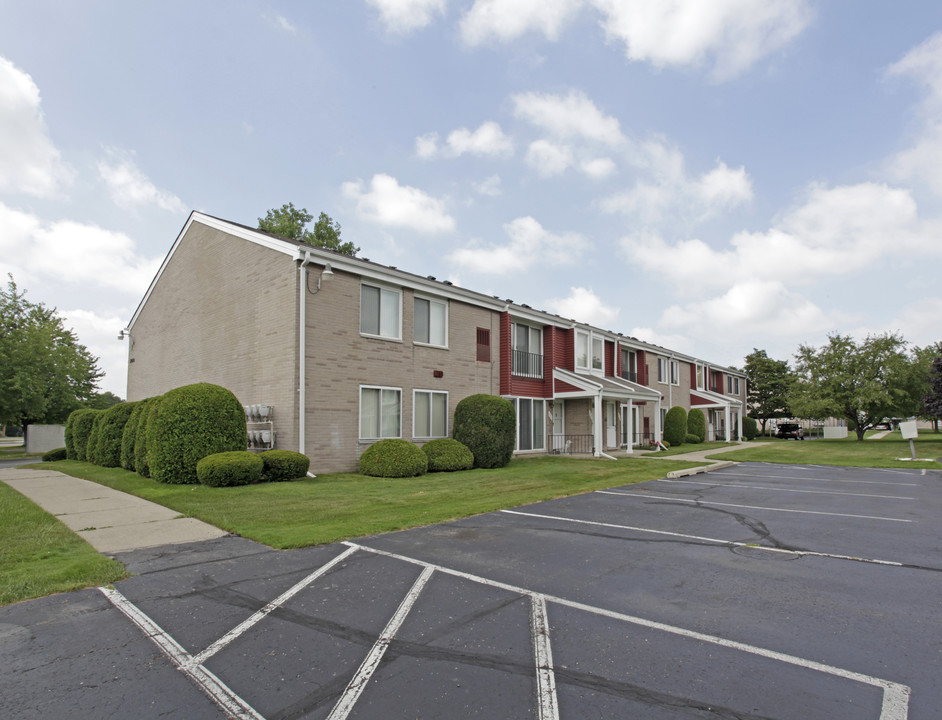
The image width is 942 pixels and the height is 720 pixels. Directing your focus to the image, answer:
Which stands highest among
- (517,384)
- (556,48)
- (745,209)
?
(556,48)

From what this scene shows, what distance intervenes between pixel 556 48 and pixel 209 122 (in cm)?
1122

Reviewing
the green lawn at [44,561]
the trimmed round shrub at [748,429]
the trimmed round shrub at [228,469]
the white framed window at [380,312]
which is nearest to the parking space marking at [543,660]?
the green lawn at [44,561]

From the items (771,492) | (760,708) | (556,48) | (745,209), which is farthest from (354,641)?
(745,209)

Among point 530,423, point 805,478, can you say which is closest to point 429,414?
point 530,423

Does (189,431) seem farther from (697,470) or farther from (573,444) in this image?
(573,444)

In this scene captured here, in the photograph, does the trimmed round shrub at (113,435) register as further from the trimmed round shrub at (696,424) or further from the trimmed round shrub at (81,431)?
the trimmed round shrub at (696,424)

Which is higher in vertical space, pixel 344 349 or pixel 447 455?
pixel 344 349

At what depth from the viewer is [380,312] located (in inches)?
671

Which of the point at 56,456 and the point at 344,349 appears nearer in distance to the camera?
the point at 344,349

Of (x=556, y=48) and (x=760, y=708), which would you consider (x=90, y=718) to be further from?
(x=556, y=48)

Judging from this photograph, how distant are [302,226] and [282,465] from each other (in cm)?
3092

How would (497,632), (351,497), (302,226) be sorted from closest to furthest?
1. (497,632)
2. (351,497)
3. (302,226)

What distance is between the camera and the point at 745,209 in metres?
19.2

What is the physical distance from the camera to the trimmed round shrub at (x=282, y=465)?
13094mm
